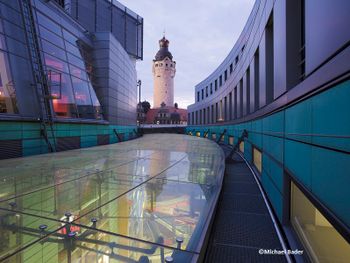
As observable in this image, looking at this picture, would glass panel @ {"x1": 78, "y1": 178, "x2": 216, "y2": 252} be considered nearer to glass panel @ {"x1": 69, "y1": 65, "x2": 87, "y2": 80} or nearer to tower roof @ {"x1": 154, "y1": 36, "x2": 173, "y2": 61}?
glass panel @ {"x1": 69, "y1": 65, "x2": 87, "y2": 80}

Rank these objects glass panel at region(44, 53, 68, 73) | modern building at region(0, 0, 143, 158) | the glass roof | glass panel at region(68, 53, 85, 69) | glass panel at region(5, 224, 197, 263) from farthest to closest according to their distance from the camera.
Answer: glass panel at region(68, 53, 85, 69) < glass panel at region(44, 53, 68, 73) < modern building at region(0, 0, 143, 158) < the glass roof < glass panel at region(5, 224, 197, 263)

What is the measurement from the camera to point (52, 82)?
53.5 feet

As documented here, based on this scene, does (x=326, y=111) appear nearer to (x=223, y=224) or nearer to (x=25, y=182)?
(x=223, y=224)

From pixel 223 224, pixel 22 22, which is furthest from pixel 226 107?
pixel 223 224

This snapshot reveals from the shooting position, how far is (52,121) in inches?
580

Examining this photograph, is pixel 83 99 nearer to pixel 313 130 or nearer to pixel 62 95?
pixel 62 95

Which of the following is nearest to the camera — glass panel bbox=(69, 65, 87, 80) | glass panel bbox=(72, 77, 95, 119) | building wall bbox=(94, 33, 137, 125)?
glass panel bbox=(72, 77, 95, 119)

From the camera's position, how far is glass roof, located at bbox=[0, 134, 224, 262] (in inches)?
120

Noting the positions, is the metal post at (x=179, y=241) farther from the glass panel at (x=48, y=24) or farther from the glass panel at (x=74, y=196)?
the glass panel at (x=48, y=24)

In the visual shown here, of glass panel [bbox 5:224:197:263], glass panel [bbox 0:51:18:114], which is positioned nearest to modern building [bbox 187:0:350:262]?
glass panel [bbox 5:224:197:263]

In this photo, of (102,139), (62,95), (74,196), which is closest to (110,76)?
(102,139)

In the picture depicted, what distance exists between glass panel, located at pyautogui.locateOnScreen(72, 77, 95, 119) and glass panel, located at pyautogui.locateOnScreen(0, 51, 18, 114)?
6.07 meters

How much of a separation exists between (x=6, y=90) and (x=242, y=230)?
13.3m

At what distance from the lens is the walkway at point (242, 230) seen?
4293mm
